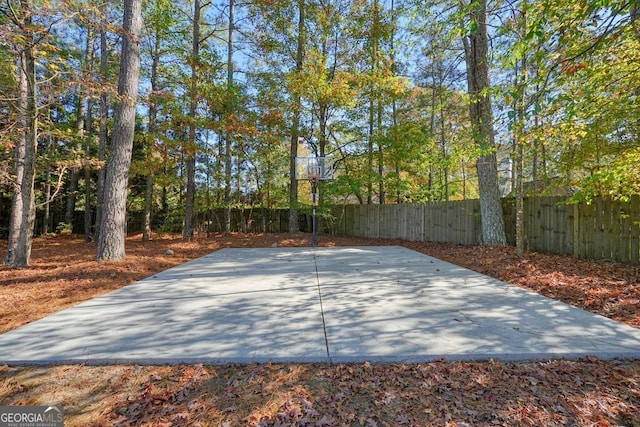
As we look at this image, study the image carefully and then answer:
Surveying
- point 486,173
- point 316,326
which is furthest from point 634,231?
point 316,326

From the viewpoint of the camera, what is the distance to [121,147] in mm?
5879

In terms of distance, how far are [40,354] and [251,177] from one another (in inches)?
506

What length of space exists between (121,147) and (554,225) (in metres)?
9.33

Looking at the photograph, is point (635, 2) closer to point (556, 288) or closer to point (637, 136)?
point (556, 288)

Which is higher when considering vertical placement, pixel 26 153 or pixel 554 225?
pixel 26 153

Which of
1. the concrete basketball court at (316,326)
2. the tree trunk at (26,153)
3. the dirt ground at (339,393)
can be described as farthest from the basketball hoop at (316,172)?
the dirt ground at (339,393)

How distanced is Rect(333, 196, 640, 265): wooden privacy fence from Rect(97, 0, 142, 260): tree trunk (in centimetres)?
870

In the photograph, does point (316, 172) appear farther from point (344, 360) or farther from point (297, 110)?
point (344, 360)

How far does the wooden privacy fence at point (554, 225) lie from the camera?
506 centimetres

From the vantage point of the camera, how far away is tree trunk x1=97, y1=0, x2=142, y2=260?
5.70 meters

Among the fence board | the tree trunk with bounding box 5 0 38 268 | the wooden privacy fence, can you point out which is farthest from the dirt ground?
the tree trunk with bounding box 5 0 38 268

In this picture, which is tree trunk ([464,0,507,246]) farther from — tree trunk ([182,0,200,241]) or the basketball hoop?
tree trunk ([182,0,200,241])

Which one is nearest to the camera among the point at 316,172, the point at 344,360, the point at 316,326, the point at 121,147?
the point at 344,360

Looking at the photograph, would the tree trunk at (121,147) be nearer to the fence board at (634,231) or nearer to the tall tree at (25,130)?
the tall tree at (25,130)
